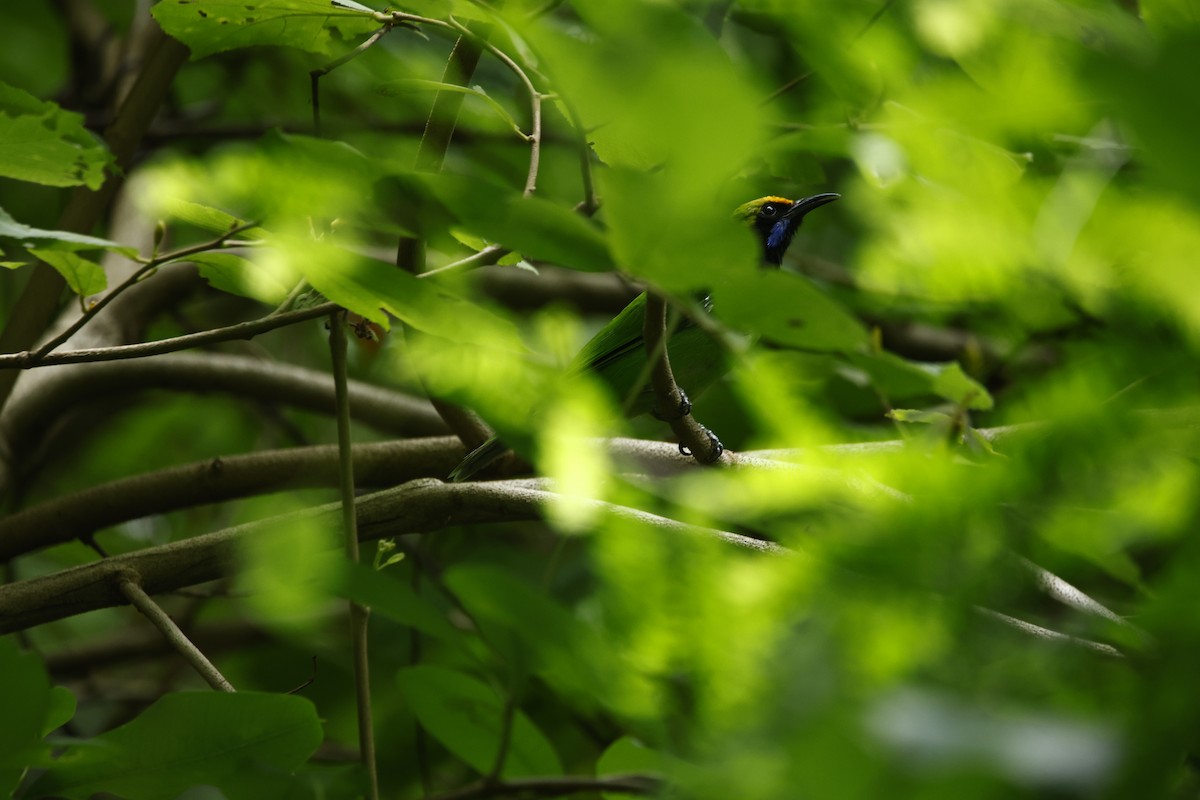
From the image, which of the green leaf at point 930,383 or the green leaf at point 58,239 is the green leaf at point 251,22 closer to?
the green leaf at point 58,239

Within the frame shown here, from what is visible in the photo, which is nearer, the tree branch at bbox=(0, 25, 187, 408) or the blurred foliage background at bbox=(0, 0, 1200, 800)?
the blurred foliage background at bbox=(0, 0, 1200, 800)

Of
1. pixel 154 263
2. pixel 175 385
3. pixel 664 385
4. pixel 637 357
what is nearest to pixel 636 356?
pixel 637 357

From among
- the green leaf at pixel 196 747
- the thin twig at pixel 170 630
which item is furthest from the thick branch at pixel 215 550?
the green leaf at pixel 196 747

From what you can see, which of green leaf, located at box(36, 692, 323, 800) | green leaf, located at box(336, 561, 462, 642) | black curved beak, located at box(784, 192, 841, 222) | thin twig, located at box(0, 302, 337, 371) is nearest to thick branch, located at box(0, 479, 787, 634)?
thin twig, located at box(0, 302, 337, 371)

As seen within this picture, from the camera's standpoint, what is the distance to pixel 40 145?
5.78 ft

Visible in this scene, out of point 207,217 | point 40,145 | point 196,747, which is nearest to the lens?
point 196,747

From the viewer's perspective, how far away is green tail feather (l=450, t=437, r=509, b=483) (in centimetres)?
265

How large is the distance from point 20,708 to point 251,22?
1154mm

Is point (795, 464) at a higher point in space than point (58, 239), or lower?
higher

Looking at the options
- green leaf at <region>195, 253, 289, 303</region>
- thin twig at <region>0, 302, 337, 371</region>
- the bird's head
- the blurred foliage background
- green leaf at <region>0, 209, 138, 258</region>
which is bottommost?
the bird's head

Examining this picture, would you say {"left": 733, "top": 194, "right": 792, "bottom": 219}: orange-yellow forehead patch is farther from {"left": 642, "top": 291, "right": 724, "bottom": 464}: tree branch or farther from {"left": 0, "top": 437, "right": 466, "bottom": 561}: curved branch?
{"left": 642, "top": 291, "right": 724, "bottom": 464}: tree branch

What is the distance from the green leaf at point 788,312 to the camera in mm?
772

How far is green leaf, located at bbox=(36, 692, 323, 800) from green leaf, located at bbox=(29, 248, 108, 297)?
0.91 metres

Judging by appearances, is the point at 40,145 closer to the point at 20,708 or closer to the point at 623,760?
the point at 20,708
